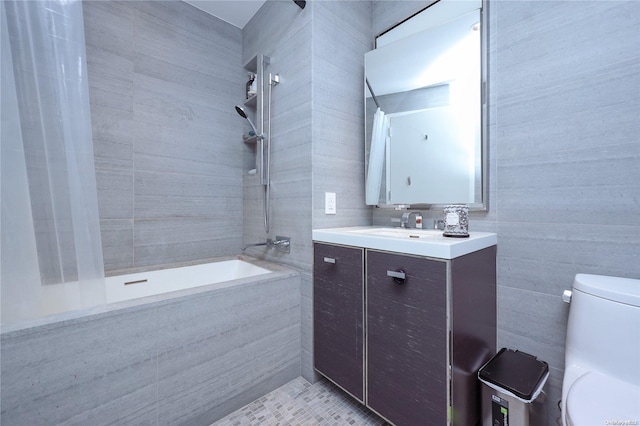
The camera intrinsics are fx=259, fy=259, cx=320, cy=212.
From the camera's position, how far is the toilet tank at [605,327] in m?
0.81

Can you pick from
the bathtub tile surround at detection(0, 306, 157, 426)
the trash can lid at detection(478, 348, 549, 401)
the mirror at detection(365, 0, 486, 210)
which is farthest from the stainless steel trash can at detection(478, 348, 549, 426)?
the bathtub tile surround at detection(0, 306, 157, 426)

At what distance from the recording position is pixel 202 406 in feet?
3.71

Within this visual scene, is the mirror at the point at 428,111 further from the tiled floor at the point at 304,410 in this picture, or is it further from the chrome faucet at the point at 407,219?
the tiled floor at the point at 304,410

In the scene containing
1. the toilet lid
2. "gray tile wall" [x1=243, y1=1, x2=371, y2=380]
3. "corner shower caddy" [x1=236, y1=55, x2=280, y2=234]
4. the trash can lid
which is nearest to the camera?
Answer: the toilet lid

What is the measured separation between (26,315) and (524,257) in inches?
77.7

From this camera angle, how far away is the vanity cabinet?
91 centimetres

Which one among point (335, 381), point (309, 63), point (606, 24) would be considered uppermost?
point (309, 63)

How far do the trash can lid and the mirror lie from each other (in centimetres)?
66

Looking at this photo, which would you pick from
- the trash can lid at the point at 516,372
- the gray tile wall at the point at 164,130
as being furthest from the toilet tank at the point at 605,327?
the gray tile wall at the point at 164,130

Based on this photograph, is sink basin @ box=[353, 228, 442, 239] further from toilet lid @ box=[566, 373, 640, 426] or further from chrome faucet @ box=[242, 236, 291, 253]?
toilet lid @ box=[566, 373, 640, 426]

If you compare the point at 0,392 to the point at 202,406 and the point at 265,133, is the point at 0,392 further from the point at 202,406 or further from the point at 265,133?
the point at 265,133

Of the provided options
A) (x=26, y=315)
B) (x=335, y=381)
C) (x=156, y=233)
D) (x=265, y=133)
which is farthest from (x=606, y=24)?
(x=156, y=233)

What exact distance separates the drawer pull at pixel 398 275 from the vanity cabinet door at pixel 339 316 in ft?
0.55

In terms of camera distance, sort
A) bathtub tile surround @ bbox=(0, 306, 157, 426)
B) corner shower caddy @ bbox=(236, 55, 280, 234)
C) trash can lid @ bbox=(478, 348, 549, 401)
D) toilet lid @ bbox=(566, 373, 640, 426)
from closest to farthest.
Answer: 1. toilet lid @ bbox=(566, 373, 640, 426)
2. bathtub tile surround @ bbox=(0, 306, 157, 426)
3. trash can lid @ bbox=(478, 348, 549, 401)
4. corner shower caddy @ bbox=(236, 55, 280, 234)
